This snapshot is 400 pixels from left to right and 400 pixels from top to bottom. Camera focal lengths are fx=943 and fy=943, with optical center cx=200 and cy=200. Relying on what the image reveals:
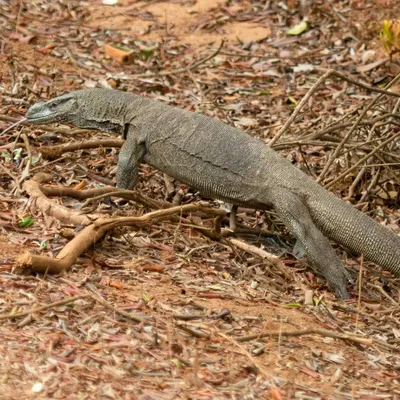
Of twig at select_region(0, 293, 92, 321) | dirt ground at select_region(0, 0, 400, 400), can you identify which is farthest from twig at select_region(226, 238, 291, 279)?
twig at select_region(0, 293, 92, 321)

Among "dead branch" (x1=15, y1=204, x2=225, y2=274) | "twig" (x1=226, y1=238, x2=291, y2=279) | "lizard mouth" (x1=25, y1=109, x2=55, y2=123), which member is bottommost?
"lizard mouth" (x1=25, y1=109, x2=55, y2=123)

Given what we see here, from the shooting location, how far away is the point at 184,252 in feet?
20.5

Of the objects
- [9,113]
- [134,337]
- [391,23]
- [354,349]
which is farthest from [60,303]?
[391,23]

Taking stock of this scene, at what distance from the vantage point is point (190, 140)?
712cm

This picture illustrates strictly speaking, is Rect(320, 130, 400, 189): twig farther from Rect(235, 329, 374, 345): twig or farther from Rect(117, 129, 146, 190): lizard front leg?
Rect(235, 329, 374, 345): twig

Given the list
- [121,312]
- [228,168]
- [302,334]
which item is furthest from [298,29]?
[121,312]

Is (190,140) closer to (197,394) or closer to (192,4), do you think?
(197,394)

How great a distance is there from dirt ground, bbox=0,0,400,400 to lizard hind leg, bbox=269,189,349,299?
0.12 metres

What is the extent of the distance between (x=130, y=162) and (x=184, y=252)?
1.27 metres

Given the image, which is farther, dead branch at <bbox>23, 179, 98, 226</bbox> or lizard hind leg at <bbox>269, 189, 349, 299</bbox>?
lizard hind leg at <bbox>269, 189, 349, 299</bbox>

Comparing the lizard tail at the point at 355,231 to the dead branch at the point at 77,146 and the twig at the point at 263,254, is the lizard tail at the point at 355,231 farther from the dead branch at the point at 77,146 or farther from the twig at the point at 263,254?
the dead branch at the point at 77,146

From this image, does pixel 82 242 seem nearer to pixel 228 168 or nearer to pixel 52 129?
pixel 228 168

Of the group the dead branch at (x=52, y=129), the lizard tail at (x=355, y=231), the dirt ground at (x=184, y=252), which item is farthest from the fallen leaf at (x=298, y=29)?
the lizard tail at (x=355, y=231)

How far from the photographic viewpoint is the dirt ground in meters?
4.40
